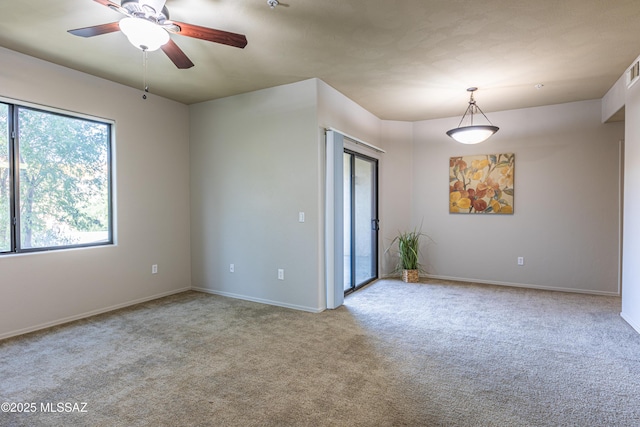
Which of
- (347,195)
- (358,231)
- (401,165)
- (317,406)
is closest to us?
(317,406)

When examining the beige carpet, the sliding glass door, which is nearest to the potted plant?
the sliding glass door

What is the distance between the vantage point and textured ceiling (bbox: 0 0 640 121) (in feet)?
8.57

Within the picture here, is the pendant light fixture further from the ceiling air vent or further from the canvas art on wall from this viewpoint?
the ceiling air vent

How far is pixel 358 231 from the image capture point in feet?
17.6

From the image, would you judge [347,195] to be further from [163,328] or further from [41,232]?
[41,232]

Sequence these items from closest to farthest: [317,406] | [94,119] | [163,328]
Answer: [317,406] → [163,328] → [94,119]

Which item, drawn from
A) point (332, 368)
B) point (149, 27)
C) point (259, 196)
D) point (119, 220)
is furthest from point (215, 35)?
point (119, 220)

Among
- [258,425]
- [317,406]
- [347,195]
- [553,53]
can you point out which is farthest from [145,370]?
[553,53]

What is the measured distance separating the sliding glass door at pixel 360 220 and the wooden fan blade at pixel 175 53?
8.39 ft

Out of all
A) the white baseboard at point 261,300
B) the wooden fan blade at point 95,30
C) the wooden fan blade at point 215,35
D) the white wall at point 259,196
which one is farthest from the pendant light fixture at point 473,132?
the wooden fan blade at point 95,30

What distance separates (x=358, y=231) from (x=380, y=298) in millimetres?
1115

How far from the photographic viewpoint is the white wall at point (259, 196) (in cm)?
417

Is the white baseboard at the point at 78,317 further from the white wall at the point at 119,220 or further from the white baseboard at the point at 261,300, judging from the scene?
the white baseboard at the point at 261,300

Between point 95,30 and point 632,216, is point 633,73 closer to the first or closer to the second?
point 632,216
